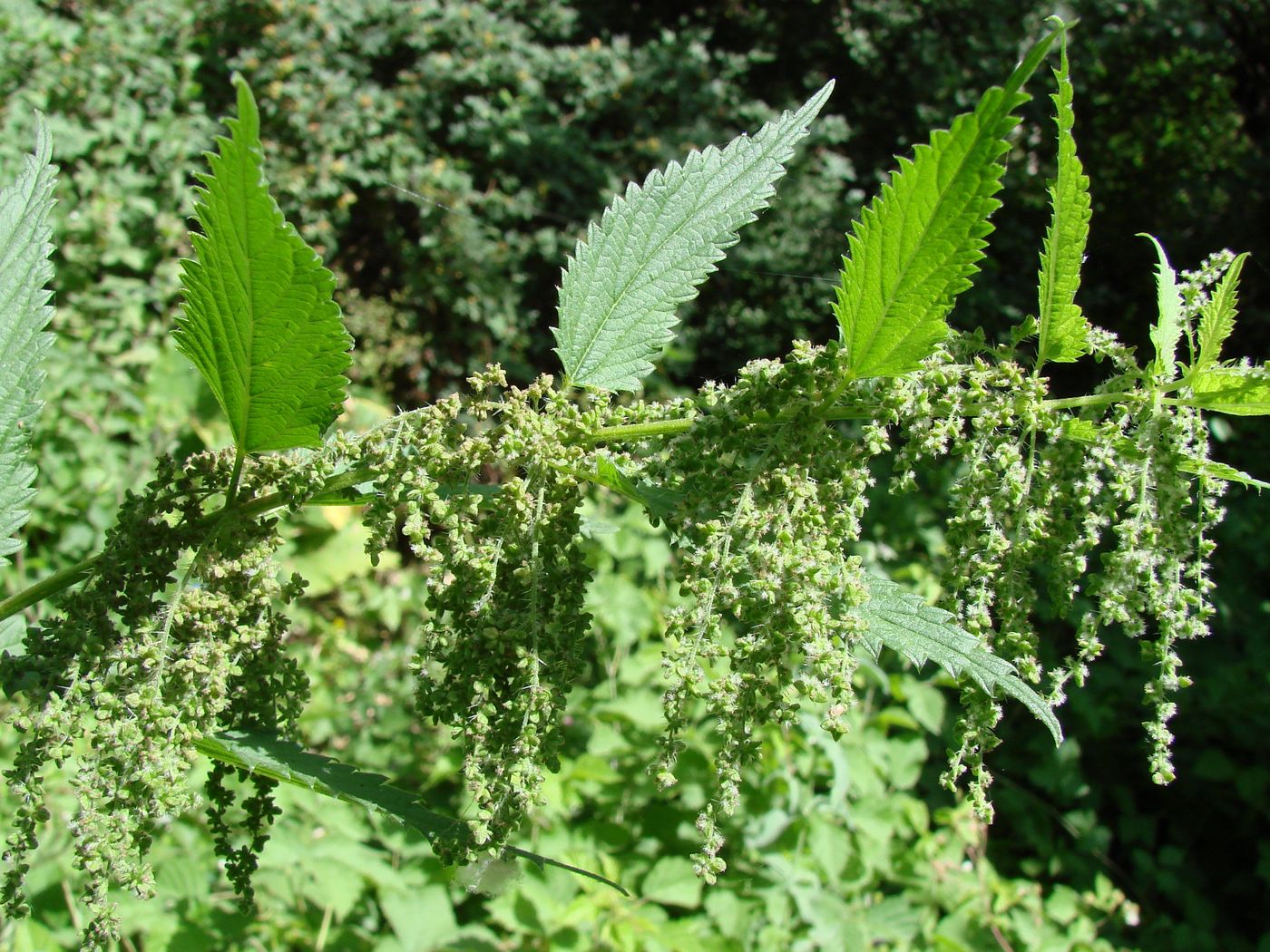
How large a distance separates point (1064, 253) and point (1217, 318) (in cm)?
26

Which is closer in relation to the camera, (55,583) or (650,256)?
(55,583)

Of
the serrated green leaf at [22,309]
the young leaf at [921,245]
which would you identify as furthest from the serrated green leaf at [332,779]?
the young leaf at [921,245]

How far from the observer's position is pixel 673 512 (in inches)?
54.6

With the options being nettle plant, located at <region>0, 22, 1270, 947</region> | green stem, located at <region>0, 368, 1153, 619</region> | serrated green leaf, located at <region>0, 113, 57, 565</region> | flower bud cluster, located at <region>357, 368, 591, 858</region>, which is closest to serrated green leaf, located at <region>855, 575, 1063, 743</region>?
nettle plant, located at <region>0, 22, 1270, 947</region>

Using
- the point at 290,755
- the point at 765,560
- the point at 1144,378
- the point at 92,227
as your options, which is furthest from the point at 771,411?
the point at 92,227

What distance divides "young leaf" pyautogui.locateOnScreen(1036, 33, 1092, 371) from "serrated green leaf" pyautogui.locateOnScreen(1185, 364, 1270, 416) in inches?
6.5

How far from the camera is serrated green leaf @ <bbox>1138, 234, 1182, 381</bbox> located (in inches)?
54.6

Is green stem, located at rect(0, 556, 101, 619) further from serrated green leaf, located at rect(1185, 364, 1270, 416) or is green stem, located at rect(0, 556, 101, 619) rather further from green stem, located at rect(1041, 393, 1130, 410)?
serrated green leaf, located at rect(1185, 364, 1270, 416)

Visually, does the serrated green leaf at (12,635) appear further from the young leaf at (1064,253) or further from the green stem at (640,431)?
the young leaf at (1064,253)

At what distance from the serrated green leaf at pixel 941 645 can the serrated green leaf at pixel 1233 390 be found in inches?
18.4

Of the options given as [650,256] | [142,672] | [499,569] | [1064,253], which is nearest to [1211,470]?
[1064,253]

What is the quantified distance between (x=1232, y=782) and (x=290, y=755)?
6730 millimetres

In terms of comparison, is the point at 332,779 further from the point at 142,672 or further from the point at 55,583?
the point at 55,583

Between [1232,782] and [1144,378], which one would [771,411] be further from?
[1232,782]
